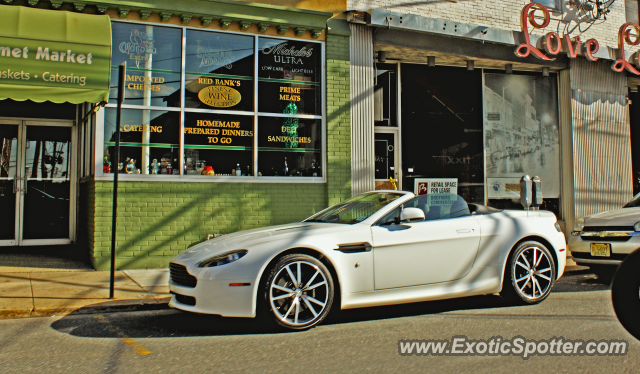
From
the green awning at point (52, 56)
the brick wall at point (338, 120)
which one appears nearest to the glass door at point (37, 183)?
the green awning at point (52, 56)

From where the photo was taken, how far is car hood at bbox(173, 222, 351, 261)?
519 cm

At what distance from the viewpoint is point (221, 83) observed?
958 centimetres

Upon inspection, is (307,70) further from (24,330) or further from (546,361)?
(546,361)

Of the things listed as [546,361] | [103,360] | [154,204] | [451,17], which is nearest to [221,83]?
[154,204]

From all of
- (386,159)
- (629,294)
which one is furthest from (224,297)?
(386,159)

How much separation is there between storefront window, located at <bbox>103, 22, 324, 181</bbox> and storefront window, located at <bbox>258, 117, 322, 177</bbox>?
0.06 ft

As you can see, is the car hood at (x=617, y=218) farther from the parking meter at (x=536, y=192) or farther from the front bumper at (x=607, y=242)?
the parking meter at (x=536, y=192)

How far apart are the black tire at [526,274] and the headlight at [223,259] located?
3067 mm

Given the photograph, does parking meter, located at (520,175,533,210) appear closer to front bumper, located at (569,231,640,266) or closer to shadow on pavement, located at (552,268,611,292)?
shadow on pavement, located at (552,268,611,292)

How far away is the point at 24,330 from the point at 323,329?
2939 mm

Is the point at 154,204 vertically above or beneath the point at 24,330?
above

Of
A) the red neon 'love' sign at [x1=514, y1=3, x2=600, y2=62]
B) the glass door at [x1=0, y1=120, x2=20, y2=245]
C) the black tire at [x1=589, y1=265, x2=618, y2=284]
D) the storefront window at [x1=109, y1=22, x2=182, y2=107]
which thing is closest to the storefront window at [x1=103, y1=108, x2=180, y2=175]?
the storefront window at [x1=109, y1=22, x2=182, y2=107]

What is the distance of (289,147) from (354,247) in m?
4.99

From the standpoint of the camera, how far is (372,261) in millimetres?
5363
